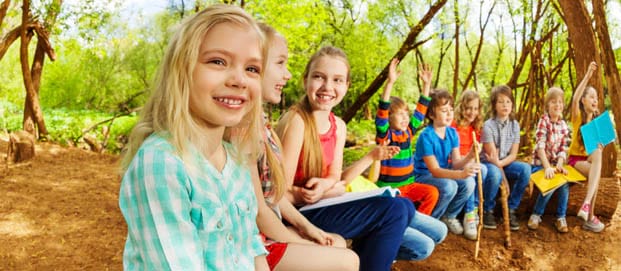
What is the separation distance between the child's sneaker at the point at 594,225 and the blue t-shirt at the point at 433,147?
1.26 metres

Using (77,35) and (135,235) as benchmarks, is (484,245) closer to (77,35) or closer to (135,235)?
(135,235)

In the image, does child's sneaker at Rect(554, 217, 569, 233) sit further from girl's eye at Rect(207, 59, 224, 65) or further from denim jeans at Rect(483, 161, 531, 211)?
girl's eye at Rect(207, 59, 224, 65)

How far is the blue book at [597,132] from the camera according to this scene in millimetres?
3570

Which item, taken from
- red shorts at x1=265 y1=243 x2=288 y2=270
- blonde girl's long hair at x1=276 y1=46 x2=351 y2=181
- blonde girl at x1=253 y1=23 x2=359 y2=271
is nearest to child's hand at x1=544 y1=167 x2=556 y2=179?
blonde girl's long hair at x1=276 y1=46 x2=351 y2=181

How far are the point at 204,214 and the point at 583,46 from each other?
3680 millimetres

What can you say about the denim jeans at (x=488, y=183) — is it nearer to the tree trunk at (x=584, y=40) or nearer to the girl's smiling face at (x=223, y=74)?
the tree trunk at (x=584, y=40)

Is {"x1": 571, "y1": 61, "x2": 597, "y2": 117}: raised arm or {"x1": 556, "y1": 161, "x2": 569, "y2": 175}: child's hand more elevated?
{"x1": 571, "y1": 61, "x2": 597, "y2": 117}: raised arm

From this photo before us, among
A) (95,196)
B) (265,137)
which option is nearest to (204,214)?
(265,137)

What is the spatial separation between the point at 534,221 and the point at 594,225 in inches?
17.5

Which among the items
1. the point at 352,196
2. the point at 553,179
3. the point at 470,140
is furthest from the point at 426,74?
the point at 352,196

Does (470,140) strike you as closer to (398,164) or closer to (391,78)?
(398,164)

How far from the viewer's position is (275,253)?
1.50 metres

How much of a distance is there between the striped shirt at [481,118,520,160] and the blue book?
50cm

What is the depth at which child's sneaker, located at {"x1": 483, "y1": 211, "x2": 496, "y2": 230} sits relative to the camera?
3.54 metres
